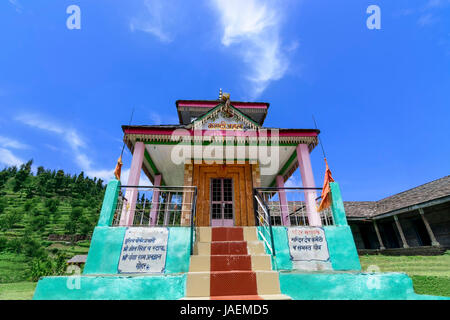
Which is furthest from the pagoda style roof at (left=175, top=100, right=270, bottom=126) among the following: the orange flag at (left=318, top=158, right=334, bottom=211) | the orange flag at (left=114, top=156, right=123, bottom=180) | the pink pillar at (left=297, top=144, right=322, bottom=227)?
the orange flag at (left=318, top=158, right=334, bottom=211)

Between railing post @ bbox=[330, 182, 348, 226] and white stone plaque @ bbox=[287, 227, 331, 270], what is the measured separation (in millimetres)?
565

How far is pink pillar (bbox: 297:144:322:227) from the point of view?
6074mm

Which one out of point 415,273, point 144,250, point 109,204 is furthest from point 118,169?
point 415,273

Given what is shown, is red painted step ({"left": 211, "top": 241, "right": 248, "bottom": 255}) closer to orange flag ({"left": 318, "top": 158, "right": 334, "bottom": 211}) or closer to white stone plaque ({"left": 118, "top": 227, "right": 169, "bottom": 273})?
white stone plaque ({"left": 118, "top": 227, "right": 169, "bottom": 273})

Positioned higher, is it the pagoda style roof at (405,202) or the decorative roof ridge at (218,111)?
the decorative roof ridge at (218,111)

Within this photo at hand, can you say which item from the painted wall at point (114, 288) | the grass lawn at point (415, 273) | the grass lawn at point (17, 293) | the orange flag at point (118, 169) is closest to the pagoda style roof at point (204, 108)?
the orange flag at point (118, 169)

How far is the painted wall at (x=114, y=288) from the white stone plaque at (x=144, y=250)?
956 millimetres

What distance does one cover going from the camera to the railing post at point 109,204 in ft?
15.8

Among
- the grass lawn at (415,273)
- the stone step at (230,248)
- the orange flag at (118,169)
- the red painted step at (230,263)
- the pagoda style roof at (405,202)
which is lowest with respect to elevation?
the grass lawn at (415,273)

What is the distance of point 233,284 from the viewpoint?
11.1ft

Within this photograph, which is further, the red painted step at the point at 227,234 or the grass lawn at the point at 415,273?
the red painted step at the point at 227,234

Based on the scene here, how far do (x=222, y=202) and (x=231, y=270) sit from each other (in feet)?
15.6

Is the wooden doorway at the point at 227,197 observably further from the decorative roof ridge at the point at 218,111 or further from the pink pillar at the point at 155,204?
the pink pillar at the point at 155,204

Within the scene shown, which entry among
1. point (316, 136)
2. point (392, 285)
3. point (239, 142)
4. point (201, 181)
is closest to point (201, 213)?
point (201, 181)
